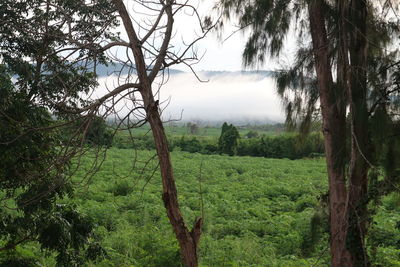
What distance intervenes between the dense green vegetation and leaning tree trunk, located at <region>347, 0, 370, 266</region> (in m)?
0.49

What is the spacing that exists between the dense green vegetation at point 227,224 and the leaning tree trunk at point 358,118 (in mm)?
488

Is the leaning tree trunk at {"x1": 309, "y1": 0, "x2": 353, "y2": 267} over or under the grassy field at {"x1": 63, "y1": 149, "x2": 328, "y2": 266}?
over

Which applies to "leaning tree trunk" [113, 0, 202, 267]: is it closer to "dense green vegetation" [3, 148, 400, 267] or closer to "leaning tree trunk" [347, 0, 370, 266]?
"dense green vegetation" [3, 148, 400, 267]

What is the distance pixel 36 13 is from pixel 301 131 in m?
3.66

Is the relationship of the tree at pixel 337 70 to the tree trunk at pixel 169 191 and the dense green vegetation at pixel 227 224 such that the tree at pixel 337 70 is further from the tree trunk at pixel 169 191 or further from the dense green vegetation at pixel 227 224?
the tree trunk at pixel 169 191

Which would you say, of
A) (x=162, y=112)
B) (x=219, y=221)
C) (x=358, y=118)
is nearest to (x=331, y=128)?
(x=358, y=118)

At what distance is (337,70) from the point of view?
4.10 meters

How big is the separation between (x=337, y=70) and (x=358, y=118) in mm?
509

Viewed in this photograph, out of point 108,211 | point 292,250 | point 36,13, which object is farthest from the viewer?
point 108,211

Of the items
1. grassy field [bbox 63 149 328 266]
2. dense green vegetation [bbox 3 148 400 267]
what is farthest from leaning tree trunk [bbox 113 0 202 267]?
grassy field [bbox 63 149 328 266]

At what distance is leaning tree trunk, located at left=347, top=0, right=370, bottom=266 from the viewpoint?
3.88 meters

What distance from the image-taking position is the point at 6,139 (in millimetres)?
4367

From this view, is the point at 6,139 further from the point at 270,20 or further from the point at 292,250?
the point at 292,250

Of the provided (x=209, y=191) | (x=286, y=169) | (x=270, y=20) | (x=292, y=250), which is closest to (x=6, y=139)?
(x=270, y=20)
